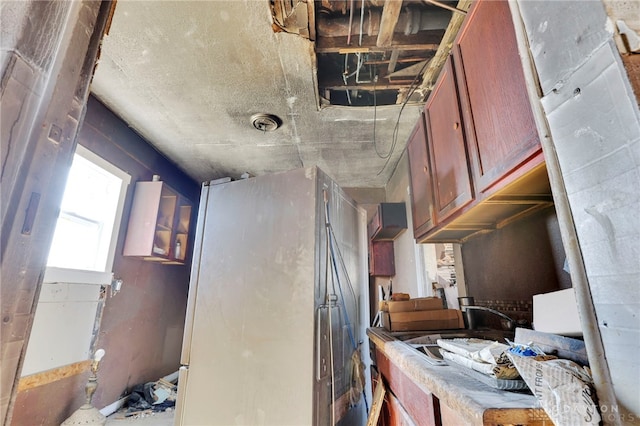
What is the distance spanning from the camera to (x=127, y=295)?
2670 millimetres

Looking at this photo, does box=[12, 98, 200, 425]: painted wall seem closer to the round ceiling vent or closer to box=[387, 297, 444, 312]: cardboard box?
the round ceiling vent

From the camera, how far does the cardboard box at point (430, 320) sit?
5.13ft

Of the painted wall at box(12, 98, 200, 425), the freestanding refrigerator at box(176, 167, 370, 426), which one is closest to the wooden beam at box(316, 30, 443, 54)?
the freestanding refrigerator at box(176, 167, 370, 426)

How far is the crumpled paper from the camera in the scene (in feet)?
1.43

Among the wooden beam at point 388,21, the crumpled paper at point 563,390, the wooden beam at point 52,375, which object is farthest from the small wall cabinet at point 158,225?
the crumpled paper at point 563,390

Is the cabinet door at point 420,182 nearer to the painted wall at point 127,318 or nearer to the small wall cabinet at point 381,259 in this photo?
the small wall cabinet at point 381,259

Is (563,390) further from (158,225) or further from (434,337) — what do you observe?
(158,225)

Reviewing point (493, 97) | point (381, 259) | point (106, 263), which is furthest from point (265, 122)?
point (381, 259)

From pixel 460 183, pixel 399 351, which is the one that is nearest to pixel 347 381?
pixel 399 351

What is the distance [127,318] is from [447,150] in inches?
117

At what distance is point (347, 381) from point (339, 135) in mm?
1965

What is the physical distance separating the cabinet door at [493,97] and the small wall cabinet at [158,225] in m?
2.64

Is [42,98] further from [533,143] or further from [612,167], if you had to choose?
[533,143]

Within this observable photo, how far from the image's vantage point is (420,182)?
1.74m
